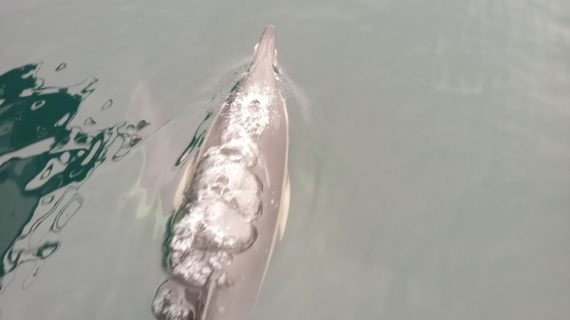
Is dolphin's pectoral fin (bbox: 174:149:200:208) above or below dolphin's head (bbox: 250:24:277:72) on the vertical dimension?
below

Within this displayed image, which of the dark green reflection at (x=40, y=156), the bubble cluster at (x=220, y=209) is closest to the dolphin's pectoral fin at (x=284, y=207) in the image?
the bubble cluster at (x=220, y=209)

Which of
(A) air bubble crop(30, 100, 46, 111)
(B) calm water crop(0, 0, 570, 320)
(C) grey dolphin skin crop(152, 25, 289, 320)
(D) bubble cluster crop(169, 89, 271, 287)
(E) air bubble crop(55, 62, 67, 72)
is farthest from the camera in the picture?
(E) air bubble crop(55, 62, 67, 72)

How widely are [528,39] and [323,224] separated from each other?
13.3 feet

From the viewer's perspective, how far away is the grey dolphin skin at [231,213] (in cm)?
370

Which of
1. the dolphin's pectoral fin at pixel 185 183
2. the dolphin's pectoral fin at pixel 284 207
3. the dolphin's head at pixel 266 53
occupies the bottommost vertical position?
the dolphin's pectoral fin at pixel 284 207

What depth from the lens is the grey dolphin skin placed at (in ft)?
12.1

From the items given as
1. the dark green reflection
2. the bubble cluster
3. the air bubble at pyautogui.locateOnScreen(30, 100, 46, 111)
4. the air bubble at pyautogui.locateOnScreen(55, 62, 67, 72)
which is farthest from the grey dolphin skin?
the air bubble at pyautogui.locateOnScreen(55, 62, 67, 72)

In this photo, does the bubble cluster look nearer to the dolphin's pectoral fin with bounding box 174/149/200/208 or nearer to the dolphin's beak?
the dolphin's pectoral fin with bounding box 174/149/200/208

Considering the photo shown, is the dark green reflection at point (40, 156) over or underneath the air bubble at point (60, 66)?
underneath

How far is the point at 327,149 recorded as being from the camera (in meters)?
5.18

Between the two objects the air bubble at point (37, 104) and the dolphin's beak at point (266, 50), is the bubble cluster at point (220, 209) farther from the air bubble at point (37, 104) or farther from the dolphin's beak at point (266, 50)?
the air bubble at point (37, 104)

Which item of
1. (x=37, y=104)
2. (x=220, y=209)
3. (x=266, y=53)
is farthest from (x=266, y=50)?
(x=37, y=104)

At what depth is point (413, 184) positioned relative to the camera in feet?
16.4

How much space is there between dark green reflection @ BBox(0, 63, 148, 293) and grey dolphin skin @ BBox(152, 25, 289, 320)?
1.01 meters
